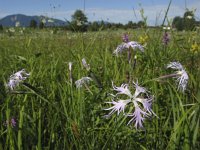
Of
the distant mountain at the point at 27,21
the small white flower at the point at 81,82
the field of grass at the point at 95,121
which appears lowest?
→ the field of grass at the point at 95,121

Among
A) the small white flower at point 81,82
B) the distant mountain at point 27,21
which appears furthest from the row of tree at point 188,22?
the small white flower at point 81,82

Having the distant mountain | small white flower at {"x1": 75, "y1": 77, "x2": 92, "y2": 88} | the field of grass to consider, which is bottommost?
the field of grass

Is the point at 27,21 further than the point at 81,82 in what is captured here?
Yes

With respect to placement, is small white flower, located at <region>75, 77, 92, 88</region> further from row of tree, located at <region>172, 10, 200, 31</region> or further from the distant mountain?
the distant mountain

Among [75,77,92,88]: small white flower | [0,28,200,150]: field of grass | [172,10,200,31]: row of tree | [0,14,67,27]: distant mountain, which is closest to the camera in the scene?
[0,28,200,150]: field of grass

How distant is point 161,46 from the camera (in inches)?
119

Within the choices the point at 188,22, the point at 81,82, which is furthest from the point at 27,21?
the point at 81,82

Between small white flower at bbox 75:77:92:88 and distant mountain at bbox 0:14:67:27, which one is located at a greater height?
distant mountain at bbox 0:14:67:27

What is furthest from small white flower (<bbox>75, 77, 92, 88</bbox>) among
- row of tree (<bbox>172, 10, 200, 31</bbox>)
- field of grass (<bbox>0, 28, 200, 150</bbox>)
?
row of tree (<bbox>172, 10, 200, 31</bbox>)

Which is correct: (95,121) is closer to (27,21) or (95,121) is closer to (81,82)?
(81,82)

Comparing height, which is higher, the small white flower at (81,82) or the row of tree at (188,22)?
the row of tree at (188,22)

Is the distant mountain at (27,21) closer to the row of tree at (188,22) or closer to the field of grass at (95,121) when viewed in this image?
the row of tree at (188,22)

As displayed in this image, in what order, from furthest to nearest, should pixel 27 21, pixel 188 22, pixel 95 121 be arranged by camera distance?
pixel 27 21
pixel 188 22
pixel 95 121

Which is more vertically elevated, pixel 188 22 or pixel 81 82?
pixel 188 22
